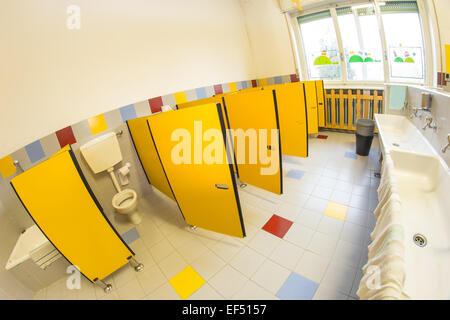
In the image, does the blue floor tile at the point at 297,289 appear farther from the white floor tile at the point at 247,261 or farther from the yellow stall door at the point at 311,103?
the yellow stall door at the point at 311,103

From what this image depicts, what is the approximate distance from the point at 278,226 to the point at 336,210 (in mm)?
736

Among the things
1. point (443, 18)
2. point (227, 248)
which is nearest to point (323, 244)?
point (227, 248)

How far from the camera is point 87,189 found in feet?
4.53

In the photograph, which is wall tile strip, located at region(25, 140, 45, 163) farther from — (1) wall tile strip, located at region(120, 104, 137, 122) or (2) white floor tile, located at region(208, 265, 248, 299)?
(2) white floor tile, located at region(208, 265, 248, 299)

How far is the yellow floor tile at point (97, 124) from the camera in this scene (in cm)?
230

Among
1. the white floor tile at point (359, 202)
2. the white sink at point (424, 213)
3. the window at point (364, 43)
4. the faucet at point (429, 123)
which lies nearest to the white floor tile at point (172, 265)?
the white sink at point (424, 213)

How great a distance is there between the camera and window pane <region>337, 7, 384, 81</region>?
3.23m

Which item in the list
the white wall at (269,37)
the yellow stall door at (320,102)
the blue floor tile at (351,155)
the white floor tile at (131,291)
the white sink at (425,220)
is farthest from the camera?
the white wall at (269,37)

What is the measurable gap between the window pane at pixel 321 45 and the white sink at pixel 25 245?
5.28 m

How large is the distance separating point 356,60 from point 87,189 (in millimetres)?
4777

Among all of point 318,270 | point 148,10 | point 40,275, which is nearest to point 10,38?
point 148,10

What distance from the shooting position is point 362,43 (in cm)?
342

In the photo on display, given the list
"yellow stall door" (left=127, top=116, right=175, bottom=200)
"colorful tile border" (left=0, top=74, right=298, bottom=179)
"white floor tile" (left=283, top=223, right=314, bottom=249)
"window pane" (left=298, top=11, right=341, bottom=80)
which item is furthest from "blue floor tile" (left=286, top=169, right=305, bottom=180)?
"window pane" (left=298, top=11, right=341, bottom=80)
